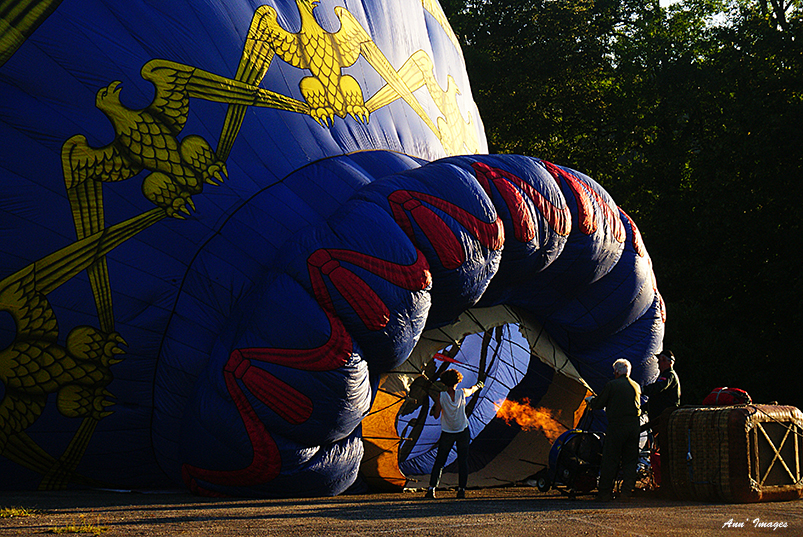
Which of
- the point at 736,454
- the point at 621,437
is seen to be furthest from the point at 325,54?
the point at 736,454

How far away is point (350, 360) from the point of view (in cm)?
603

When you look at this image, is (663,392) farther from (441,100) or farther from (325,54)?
(325,54)

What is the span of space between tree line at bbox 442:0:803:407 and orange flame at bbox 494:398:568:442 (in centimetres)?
655

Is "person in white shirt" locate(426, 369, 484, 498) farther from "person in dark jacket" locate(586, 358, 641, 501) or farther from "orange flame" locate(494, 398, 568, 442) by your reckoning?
"orange flame" locate(494, 398, 568, 442)

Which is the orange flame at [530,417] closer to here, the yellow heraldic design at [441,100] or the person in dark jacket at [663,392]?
the person in dark jacket at [663,392]

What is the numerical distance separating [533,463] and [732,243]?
10.2 metres

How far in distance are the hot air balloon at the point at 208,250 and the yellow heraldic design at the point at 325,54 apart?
35mm

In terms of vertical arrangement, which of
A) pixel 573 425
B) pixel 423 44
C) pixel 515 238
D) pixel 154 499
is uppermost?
pixel 423 44

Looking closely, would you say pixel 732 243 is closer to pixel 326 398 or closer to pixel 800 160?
pixel 800 160

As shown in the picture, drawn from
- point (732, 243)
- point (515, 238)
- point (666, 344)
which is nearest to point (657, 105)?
point (732, 243)

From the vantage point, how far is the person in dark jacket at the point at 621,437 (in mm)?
6594

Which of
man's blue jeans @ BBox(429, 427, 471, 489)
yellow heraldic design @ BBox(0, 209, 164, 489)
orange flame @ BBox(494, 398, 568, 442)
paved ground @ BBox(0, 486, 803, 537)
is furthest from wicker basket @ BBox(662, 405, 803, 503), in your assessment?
yellow heraldic design @ BBox(0, 209, 164, 489)

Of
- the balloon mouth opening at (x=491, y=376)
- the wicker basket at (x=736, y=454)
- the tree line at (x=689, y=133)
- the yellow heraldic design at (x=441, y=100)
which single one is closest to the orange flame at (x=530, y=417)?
the balloon mouth opening at (x=491, y=376)

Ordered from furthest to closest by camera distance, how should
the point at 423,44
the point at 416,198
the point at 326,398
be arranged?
the point at 423,44
the point at 416,198
the point at 326,398
